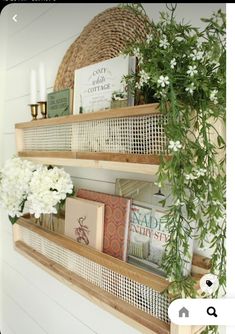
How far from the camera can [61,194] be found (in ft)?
2.63

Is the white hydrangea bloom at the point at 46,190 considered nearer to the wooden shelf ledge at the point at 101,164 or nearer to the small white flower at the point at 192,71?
the wooden shelf ledge at the point at 101,164

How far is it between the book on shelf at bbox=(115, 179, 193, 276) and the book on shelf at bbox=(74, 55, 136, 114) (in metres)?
0.21

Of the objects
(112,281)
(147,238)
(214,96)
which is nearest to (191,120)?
(214,96)

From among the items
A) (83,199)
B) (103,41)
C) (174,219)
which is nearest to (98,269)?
(83,199)

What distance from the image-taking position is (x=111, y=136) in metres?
0.61

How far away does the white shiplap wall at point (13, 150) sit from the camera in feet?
2.83

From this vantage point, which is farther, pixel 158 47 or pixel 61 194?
pixel 61 194

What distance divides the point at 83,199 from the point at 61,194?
76 millimetres

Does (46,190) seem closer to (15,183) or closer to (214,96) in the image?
(15,183)

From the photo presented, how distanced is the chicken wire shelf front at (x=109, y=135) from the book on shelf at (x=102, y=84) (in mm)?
56

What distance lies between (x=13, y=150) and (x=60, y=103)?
604 millimetres

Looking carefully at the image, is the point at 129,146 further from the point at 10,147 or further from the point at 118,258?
the point at 10,147

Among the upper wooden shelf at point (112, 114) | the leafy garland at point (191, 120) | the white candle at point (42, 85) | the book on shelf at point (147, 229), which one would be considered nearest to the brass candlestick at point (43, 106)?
the white candle at point (42, 85)
